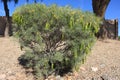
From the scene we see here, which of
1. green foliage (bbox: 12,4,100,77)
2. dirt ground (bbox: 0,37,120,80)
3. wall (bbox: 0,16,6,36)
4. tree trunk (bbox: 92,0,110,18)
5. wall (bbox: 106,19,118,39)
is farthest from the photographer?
wall (bbox: 0,16,6,36)

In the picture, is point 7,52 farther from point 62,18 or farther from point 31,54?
point 62,18

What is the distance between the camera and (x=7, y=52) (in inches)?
552

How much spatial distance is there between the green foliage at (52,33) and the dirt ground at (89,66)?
648 millimetres

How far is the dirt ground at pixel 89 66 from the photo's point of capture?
11430 mm

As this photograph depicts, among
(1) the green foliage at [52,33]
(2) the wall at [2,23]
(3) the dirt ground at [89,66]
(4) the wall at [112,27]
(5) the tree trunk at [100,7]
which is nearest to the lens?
(1) the green foliage at [52,33]

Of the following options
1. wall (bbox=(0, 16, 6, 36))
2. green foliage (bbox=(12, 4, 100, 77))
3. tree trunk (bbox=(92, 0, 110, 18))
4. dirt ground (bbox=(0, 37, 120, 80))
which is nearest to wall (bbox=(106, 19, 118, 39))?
tree trunk (bbox=(92, 0, 110, 18))

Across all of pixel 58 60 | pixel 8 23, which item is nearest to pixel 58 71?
pixel 58 60

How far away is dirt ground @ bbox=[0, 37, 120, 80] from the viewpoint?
450 inches

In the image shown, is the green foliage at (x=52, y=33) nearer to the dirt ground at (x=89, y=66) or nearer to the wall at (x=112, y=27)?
the dirt ground at (x=89, y=66)

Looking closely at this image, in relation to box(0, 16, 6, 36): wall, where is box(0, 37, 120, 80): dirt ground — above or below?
below

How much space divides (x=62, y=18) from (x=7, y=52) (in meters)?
4.65

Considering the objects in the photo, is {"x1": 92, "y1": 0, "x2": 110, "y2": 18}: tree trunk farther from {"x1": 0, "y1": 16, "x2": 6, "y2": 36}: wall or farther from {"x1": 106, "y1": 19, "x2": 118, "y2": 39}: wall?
{"x1": 0, "y1": 16, "x2": 6, "y2": 36}: wall

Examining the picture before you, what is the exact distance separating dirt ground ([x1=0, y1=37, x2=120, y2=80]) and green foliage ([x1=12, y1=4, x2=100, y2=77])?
648 mm

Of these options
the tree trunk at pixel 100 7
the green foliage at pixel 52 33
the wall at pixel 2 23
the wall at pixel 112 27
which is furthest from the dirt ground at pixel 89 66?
the wall at pixel 2 23
